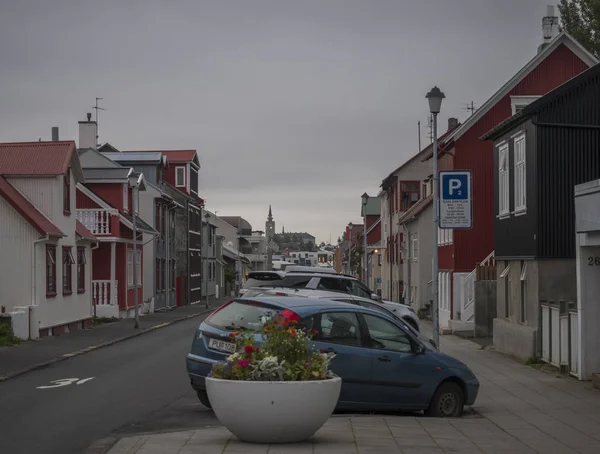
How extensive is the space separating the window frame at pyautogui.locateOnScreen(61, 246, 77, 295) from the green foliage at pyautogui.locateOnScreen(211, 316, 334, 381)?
24.5 meters

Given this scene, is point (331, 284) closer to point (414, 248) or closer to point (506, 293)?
point (506, 293)

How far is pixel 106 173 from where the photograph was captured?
44.6m

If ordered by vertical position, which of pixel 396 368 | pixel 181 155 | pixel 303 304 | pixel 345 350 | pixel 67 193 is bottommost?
pixel 396 368

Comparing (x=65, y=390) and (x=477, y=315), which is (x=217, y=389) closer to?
(x=65, y=390)

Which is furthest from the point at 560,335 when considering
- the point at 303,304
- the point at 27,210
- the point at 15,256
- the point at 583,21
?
the point at 583,21

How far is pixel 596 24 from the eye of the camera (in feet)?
143

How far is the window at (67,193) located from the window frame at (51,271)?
191 centimetres

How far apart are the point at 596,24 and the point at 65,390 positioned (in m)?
34.2

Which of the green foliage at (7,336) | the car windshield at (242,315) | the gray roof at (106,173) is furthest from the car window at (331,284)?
the gray roof at (106,173)

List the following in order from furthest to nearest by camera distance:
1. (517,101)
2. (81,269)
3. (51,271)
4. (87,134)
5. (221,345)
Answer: (87,134), (517,101), (81,269), (51,271), (221,345)

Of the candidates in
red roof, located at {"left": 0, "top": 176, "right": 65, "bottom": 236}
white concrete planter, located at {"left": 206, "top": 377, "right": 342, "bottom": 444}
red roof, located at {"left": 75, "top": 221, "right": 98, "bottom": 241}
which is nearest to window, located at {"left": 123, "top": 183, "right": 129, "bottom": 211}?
red roof, located at {"left": 75, "top": 221, "right": 98, "bottom": 241}

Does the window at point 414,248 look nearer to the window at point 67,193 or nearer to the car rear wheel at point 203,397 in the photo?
the window at point 67,193

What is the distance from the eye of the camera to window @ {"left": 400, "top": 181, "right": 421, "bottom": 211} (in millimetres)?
57344

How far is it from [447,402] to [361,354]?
158 cm
